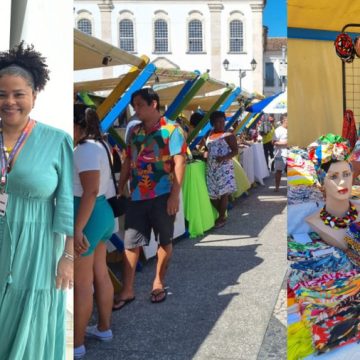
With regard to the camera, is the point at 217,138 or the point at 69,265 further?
the point at 217,138

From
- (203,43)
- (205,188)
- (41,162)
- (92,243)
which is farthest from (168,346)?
(203,43)

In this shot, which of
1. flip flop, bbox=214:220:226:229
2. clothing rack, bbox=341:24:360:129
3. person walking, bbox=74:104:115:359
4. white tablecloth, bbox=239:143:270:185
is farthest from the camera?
white tablecloth, bbox=239:143:270:185

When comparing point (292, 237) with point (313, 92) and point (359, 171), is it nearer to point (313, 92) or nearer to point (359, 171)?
point (359, 171)

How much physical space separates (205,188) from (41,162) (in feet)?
14.9

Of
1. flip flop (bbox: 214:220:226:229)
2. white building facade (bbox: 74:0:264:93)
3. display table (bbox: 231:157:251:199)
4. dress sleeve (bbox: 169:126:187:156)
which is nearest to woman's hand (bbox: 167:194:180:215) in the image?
dress sleeve (bbox: 169:126:187:156)

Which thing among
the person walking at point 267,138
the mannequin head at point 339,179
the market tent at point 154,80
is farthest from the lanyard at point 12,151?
the person walking at point 267,138

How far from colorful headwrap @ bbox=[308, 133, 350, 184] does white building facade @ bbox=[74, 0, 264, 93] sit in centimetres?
3157

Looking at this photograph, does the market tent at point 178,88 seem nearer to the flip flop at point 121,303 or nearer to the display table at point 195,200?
the display table at point 195,200

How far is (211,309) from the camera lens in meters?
3.65

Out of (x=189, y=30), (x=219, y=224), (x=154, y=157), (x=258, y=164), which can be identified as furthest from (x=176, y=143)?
(x=189, y=30)

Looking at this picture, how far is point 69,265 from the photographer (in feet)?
6.02

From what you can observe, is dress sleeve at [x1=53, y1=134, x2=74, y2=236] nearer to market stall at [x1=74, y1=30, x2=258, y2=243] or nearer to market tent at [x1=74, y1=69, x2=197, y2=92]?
market stall at [x1=74, y1=30, x2=258, y2=243]

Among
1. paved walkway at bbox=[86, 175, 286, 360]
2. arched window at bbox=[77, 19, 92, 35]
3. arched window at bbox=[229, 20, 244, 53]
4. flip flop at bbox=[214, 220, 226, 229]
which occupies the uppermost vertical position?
arched window at bbox=[77, 19, 92, 35]

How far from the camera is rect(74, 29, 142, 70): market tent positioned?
3621 millimetres
